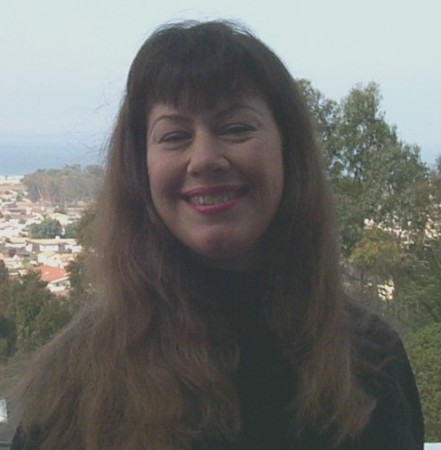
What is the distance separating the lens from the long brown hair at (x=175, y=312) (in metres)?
1.08

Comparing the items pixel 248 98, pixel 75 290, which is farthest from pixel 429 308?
pixel 248 98

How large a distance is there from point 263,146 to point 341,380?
318 millimetres

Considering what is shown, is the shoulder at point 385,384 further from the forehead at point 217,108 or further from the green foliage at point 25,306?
the green foliage at point 25,306

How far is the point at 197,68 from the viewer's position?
1088 millimetres

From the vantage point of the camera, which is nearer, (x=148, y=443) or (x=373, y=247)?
(x=148, y=443)

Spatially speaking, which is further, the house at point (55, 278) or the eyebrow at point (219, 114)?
the house at point (55, 278)

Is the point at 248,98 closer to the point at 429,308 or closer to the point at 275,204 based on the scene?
the point at 275,204

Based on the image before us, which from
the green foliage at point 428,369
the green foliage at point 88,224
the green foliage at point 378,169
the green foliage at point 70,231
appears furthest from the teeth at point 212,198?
the green foliage at point 378,169

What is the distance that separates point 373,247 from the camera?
181 inches

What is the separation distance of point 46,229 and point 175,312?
3.96 ft

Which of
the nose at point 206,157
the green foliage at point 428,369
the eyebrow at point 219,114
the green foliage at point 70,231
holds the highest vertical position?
the eyebrow at point 219,114

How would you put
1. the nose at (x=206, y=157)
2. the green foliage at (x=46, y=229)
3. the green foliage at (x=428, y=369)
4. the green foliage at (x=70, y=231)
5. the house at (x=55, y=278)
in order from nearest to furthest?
the nose at (x=206, y=157) → the green foliage at (x=70, y=231) → the house at (x=55, y=278) → the green foliage at (x=46, y=229) → the green foliage at (x=428, y=369)

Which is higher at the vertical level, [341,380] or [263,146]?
[263,146]

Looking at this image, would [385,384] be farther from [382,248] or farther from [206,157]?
[382,248]
